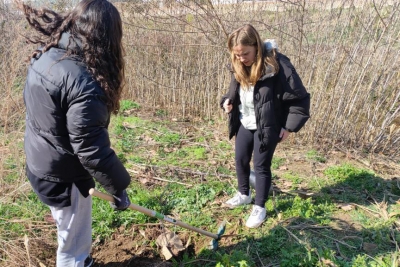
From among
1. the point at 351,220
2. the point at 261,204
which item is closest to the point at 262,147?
the point at 261,204

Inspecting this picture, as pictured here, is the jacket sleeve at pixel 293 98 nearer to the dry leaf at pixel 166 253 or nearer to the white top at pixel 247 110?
the white top at pixel 247 110

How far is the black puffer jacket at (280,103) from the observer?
2.60 meters

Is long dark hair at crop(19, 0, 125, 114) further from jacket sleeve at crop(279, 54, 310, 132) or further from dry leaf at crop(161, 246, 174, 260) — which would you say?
dry leaf at crop(161, 246, 174, 260)

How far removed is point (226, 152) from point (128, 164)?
4.65ft

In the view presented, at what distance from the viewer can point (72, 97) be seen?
1.57 metres

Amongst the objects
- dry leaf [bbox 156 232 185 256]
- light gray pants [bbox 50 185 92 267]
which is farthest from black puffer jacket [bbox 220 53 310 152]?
light gray pants [bbox 50 185 92 267]

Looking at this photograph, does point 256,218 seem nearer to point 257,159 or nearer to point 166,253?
point 257,159

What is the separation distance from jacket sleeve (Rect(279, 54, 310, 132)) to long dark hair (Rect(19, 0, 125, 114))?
1.43 metres

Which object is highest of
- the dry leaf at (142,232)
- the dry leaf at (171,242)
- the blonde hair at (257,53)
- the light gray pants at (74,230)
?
the blonde hair at (257,53)

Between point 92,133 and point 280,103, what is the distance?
1689mm

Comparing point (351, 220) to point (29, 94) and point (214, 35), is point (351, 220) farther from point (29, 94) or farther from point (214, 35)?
point (214, 35)

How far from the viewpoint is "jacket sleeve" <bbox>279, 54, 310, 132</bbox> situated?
259 cm

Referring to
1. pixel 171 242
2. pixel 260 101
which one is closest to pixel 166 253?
pixel 171 242

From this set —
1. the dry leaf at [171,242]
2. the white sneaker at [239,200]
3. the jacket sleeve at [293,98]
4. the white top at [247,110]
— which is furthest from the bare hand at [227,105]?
the dry leaf at [171,242]
